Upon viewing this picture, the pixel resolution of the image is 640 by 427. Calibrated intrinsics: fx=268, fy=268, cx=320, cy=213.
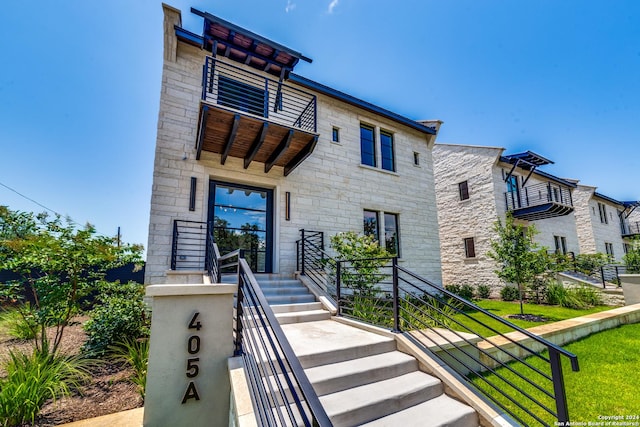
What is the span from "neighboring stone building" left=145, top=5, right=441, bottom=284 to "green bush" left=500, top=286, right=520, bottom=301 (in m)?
4.85

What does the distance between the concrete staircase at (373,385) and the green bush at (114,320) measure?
332cm

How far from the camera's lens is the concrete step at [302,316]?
4535 mm

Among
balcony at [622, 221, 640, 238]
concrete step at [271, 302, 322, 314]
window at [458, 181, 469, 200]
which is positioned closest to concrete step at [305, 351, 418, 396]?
concrete step at [271, 302, 322, 314]

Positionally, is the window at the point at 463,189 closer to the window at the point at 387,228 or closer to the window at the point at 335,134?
the window at the point at 387,228

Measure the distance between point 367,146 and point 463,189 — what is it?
333 inches

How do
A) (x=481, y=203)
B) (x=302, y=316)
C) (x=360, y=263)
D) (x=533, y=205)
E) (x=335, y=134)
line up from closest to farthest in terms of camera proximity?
1. (x=302, y=316)
2. (x=360, y=263)
3. (x=335, y=134)
4. (x=533, y=205)
5. (x=481, y=203)

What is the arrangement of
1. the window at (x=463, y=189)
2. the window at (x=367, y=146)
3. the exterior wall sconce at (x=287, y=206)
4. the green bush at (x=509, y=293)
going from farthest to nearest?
1. the window at (x=463, y=189)
2. the green bush at (x=509, y=293)
3. the window at (x=367, y=146)
4. the exterior wall sconce at (x=287, y=206)

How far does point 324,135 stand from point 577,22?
7.66 metres

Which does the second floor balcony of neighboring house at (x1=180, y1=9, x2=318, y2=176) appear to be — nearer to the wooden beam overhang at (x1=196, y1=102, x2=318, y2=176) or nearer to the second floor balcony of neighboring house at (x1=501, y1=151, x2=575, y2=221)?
the wooden beam overhang at (x1=196, y1=102, x2=318, y2=176)

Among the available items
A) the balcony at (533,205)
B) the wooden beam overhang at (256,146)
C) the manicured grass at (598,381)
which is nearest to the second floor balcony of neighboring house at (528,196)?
the balcony at (533,205)

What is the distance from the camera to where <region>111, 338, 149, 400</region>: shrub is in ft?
11.7

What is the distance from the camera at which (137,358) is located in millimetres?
4020

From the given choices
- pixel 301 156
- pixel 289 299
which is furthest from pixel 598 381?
pixel 301 156

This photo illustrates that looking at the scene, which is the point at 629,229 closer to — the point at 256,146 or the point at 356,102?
the point at 356,102
